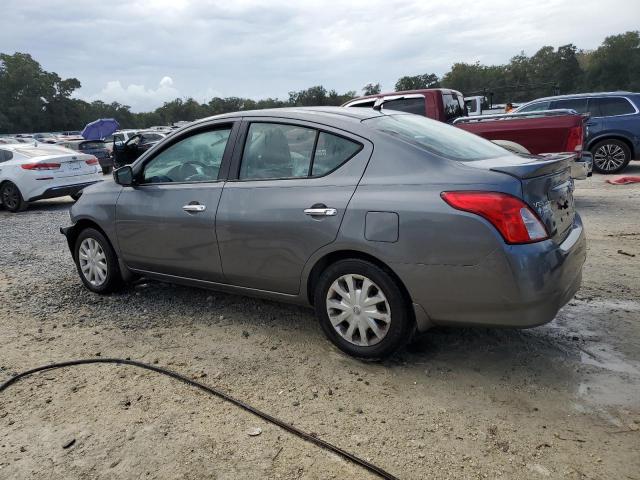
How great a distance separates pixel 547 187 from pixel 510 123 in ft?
20.0

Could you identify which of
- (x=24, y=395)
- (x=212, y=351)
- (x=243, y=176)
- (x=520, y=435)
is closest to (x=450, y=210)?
(x=520, y=435)

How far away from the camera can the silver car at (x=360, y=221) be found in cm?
285

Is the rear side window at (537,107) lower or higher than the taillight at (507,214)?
higher

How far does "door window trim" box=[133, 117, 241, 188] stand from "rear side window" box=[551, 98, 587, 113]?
10.5 m

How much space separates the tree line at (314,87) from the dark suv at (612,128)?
156ft

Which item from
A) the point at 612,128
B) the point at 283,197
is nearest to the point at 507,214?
the point at 283,197


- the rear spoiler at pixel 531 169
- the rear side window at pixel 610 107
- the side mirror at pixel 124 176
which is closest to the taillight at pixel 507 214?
the rear spoiler at pixel 531 169

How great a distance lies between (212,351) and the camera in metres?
3.70

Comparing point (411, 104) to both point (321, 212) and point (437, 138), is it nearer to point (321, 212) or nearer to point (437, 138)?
point (437, 138)

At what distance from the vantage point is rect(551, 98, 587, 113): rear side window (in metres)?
12.0

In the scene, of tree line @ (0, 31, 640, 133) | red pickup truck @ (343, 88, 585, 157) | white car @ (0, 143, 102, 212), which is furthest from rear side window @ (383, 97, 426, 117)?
tree line @ (0, 31, 640, 133)

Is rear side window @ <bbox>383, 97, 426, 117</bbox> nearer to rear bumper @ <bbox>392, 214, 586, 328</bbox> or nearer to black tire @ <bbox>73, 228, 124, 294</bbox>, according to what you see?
black tire @ <bbox>73, 228, 124, 294</bbox>

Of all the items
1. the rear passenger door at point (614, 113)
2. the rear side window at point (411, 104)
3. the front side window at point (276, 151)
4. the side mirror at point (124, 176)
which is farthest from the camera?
the rear passenger door at point (614, 113)

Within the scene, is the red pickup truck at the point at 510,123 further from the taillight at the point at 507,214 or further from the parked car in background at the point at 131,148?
the parked car in background at the point at 131,148
